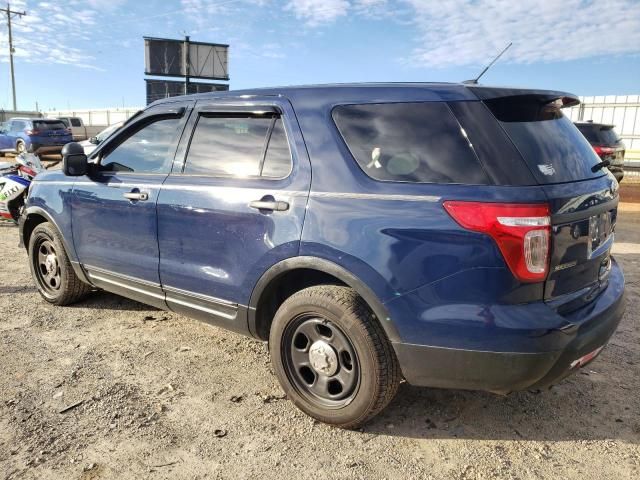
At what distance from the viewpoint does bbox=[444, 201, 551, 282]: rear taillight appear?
2234 millimetres

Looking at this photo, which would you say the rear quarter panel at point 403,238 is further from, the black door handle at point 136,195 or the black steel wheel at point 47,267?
the black steel wheel at point 47,267

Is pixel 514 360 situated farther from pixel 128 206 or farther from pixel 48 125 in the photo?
pixel 48 125

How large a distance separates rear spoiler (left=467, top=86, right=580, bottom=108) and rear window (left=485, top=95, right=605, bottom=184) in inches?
0.7

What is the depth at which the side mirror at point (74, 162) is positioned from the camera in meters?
4.00

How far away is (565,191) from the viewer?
2.40m

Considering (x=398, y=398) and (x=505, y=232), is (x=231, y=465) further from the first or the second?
(x=505, y=232)

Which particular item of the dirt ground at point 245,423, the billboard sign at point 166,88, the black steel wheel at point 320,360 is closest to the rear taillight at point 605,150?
the dirt ground at point 245,423

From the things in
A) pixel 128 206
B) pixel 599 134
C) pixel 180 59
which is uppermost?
pixel 180 59

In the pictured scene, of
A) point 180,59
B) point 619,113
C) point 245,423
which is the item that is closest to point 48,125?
point 180,59

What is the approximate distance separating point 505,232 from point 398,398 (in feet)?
4.52

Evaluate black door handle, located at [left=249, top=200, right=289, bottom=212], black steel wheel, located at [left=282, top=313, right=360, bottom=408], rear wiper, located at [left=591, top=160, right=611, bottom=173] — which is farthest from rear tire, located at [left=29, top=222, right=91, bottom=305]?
rear wiper, located at [left=591, top=160, right=611, bottom=173]

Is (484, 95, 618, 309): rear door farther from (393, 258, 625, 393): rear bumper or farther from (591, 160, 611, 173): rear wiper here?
(393, 258, 625, 393): rear bumper

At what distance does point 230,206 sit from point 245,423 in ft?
4.02

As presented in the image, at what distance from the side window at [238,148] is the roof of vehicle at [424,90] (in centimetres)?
18
